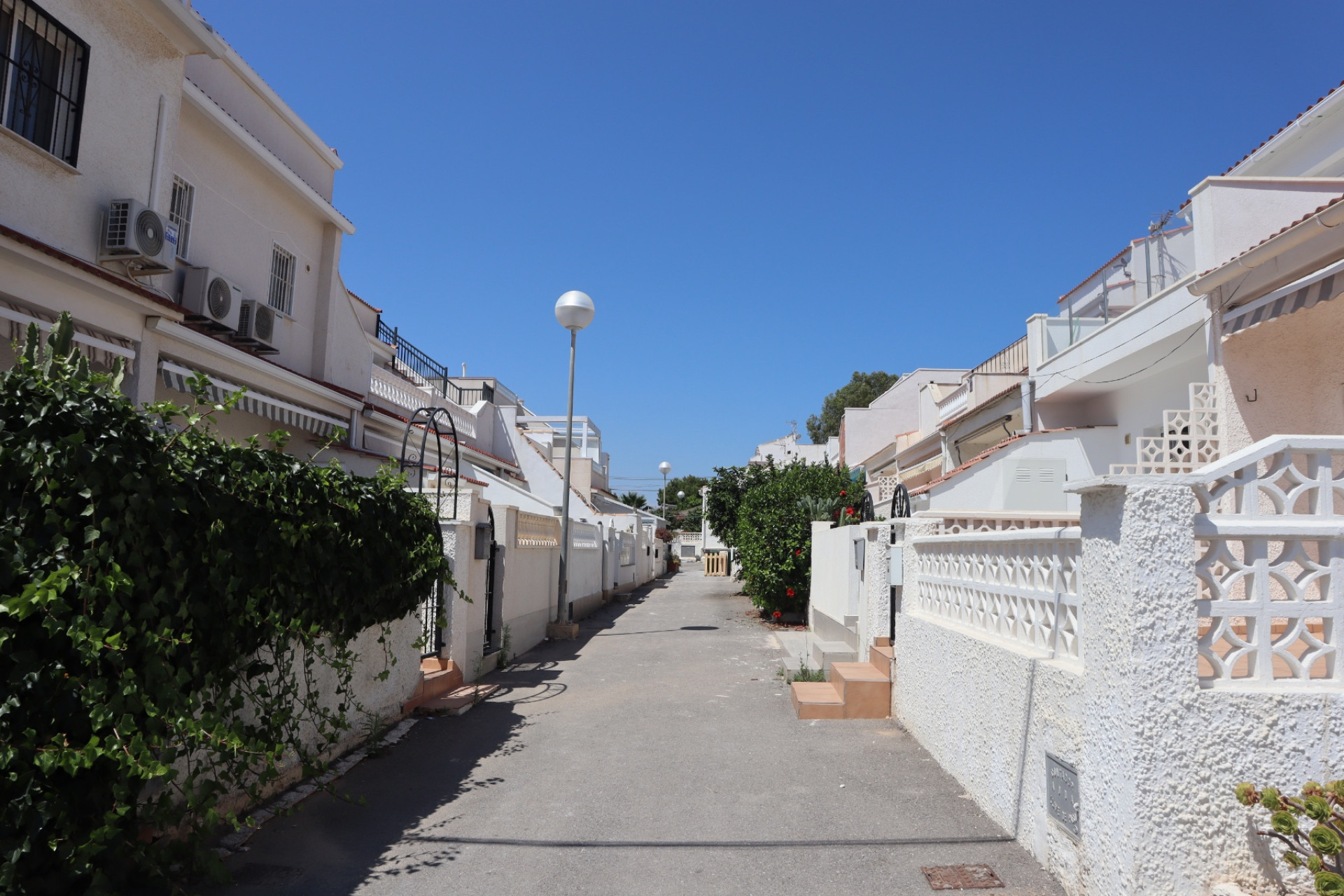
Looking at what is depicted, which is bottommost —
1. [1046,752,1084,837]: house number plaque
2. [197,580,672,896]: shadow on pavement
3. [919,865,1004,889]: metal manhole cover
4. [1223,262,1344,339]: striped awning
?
[197,580,672,896]: shadow on pavement

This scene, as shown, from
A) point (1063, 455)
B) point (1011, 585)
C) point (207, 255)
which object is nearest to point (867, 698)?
point (1011, 585)

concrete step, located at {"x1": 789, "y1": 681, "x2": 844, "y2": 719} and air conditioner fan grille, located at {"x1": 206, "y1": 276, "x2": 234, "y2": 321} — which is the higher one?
air conditioner fan grille, located at {"x1": 206, "y1": 276, "x2": 234, "y2": 321}

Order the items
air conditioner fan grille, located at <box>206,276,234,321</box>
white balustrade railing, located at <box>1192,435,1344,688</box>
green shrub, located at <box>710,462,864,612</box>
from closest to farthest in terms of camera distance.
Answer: white balustrade railing, located at <box>1192,435,1344,688</box>, air conditioner fan grille, located at <box>206,276,234,321</box>, green shrub, located at <box>710,462,864,612</box>

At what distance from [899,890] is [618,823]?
1779 mm

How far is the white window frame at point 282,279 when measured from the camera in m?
13.0

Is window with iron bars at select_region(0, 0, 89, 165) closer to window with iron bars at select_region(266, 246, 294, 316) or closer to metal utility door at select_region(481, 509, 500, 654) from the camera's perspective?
window with iron bars at select_region(266, 246, 294, 316)

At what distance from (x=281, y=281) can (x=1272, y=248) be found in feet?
44.3

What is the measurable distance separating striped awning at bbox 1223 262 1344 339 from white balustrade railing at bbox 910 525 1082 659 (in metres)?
4.31

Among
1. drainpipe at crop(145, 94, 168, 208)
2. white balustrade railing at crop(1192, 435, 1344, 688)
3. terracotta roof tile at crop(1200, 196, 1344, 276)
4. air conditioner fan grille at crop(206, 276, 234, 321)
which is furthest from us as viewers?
air conditioner fan grille at crop(206, 276, 234, 321)

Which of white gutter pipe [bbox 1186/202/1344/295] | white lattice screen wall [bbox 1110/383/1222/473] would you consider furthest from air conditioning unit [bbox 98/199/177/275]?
white gutter pipe [bbox 1186/202/1344/295]

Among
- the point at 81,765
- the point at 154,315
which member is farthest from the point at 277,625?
the point at 154,315

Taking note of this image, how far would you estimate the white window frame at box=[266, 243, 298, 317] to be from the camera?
514 inches

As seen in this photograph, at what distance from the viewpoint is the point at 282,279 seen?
13.4 m

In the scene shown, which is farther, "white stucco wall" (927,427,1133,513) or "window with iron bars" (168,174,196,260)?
"white stucco wall" (927,427,1133,513)
